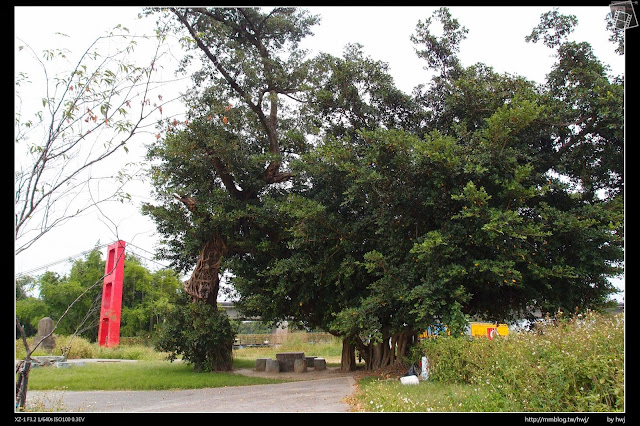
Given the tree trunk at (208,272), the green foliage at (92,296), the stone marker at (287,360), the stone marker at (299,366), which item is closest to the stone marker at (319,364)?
the stone marker at (287,360)

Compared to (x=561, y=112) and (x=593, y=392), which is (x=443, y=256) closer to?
(x=561, y=112)

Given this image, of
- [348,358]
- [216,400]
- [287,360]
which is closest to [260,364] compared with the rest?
[287,360]

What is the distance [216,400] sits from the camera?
29.0 feet

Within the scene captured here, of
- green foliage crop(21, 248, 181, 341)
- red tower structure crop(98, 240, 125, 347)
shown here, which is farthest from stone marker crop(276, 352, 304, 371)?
green foliage crop(21, 248, 181, 341)

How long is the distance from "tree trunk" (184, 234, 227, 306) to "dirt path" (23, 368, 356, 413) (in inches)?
154

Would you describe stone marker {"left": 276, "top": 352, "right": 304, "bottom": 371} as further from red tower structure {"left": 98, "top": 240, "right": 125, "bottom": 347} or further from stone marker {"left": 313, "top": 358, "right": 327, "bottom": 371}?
red tower structure {"left": 98, "top": 240, "right": 125, "bottom": 347}

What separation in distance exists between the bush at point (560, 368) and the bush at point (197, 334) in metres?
7.75

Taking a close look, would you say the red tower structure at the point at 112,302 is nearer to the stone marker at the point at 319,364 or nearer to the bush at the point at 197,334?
the bush at the point at 197,334

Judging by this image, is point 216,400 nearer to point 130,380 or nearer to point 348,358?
point 130,380

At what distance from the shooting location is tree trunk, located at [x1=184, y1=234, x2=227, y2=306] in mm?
14172

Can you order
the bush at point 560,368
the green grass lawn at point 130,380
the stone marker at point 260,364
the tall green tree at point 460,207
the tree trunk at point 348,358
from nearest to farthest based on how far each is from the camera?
1. the bush at point 560,368
2. the tall green tree at point 460,207
3. the green grass lawn at point 130,380
4. the tree trunk at point 348,358
5. the stone marker at point 260,364

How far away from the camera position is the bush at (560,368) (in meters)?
4.83

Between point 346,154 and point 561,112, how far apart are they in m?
5.04
